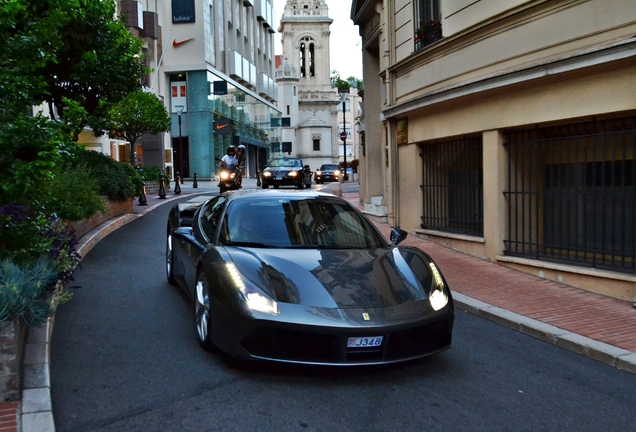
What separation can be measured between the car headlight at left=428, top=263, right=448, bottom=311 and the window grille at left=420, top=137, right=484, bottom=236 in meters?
6.23

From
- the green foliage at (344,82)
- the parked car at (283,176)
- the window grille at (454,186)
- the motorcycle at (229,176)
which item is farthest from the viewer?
the green foliage at (344,82)

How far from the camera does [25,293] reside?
15.2ft

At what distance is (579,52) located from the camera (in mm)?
8391

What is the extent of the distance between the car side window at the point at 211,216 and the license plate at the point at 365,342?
208cm

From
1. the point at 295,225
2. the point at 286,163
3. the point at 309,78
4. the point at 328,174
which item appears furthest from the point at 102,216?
the point at 309,78

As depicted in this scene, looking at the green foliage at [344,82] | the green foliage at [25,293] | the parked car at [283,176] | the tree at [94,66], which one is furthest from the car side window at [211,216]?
Result: the green foliage at [344,82]

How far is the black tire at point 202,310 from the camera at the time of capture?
5.39m

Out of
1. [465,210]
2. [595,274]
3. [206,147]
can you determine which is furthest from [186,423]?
[206,147]

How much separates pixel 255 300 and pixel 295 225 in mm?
1500

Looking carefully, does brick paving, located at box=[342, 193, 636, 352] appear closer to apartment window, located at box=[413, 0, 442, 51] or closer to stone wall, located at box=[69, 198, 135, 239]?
apartment window, located at box=[413, 0, 442, 51]

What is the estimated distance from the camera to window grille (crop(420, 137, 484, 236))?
38.6 feet

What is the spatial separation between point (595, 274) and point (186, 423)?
6089mm

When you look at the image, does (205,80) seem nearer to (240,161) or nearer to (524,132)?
(240,161)

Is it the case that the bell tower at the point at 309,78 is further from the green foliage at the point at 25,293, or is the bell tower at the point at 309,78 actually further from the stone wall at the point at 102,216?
the green foliage at the point at 25,293
